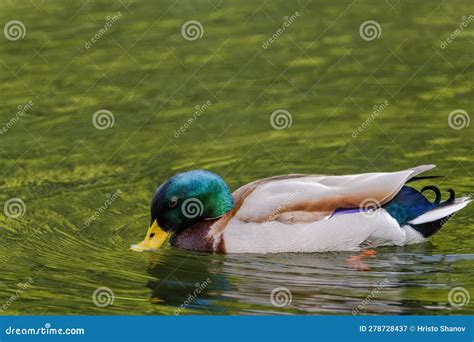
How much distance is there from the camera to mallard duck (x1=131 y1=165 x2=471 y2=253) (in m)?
12.5

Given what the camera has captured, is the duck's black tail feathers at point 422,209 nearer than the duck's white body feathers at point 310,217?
No

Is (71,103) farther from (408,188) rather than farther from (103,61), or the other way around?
(408,188)

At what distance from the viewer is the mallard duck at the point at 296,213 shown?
1247 centimetres

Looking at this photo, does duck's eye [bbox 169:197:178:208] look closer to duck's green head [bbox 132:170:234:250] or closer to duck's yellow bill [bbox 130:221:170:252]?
duck's green head [bbox 132:170:234:250]

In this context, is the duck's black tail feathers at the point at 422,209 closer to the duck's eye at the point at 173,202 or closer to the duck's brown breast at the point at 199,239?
the duck's brown breast at the point at 199,239

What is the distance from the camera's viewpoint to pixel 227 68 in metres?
16.5

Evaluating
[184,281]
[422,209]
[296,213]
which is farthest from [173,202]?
[422,209]

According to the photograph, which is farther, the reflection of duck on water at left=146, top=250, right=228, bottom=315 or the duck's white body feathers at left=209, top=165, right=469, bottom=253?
the duck's white body feathers at left=209, top=165, right=469, bottom=253

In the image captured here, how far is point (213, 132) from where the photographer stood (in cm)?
1501

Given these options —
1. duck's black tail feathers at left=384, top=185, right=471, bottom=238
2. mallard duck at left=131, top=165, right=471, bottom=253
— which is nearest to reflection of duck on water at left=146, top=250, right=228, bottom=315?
mallard duck at left=131, top=165, right=471, bottom=253

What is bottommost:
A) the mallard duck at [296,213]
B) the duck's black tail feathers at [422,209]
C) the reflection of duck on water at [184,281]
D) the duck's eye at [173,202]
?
the reflection of duck on water at [184,281]

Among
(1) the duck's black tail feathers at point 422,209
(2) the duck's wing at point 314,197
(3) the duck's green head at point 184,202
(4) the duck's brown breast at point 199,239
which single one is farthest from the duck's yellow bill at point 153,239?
(1) the duck's black tail feathers at point 422,209

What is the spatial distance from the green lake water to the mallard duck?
15 centimetres

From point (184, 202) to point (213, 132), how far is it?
8.28 feet
